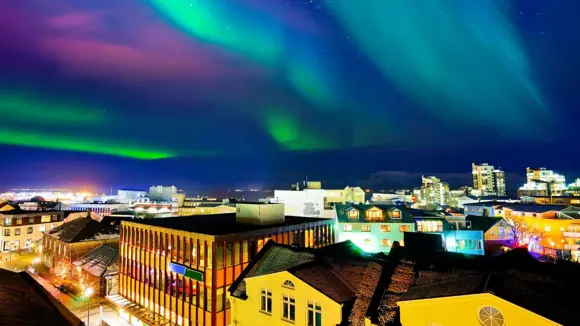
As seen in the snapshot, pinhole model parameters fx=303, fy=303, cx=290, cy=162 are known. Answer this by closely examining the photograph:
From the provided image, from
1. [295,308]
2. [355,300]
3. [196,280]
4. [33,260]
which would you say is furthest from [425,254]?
[33,260]

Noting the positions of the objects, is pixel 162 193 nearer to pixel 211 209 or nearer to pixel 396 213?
pixel 211 209

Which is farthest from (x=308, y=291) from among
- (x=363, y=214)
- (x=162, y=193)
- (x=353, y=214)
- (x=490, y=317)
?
(x=162, y=193)

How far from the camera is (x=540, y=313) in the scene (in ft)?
37.4

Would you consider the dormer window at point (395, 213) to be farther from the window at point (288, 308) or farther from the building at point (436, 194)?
the building at point (436, 194)

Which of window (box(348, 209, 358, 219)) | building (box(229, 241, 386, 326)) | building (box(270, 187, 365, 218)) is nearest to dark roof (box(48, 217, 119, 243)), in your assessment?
window (box(348, 209, 358, 219))

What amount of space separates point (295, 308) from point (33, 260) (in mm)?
72622

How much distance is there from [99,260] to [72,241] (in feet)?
28.0

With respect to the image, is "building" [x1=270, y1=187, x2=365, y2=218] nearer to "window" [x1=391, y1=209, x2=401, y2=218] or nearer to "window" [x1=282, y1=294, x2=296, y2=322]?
"window" [x1=391, y1=209, x2=401, y2=218]

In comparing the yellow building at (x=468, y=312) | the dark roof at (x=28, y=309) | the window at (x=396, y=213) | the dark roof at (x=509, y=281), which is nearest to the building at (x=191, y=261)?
the dark roof at (x=509, y=281)

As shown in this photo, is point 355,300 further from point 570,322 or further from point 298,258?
point 570,322

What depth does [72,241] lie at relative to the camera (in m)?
54.0

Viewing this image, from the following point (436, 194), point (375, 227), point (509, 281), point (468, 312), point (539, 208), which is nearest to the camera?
point (468, 312)

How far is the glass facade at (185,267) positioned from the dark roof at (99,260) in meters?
4.06

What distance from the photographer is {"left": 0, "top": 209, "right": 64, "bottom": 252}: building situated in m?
73.2
